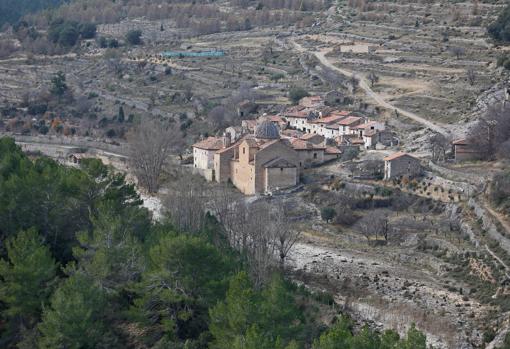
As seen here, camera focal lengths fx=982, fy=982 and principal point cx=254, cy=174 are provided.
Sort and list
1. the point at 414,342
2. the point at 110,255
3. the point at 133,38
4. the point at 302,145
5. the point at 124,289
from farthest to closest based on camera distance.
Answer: the point at 133,38 → the point at 302,145 → the point at 110,255 → the point at 124,289 → the point at 414,342

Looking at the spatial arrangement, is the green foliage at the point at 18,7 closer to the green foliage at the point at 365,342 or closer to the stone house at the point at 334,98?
the stone house at the point at 334,98

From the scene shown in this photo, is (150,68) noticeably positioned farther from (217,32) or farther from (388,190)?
(388,190)

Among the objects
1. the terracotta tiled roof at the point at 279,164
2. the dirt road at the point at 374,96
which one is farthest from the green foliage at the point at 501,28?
the terracotta tiled roof at the point at 279,164

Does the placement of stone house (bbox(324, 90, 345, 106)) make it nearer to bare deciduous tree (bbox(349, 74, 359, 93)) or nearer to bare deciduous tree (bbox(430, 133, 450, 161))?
bare deciduous tree (bbox(349, 74, 359, 93))

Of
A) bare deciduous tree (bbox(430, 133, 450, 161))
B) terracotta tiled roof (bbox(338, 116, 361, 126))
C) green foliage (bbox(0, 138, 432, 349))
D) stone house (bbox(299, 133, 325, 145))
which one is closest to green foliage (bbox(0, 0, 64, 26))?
terracotta tiled roof (bbox(338, 116, 361, 126))

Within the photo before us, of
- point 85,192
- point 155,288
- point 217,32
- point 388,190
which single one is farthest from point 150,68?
point 155,288

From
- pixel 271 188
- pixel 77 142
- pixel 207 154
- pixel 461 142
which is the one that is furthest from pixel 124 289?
pixel 77 142

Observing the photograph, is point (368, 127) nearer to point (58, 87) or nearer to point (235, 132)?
point (235, 132)
